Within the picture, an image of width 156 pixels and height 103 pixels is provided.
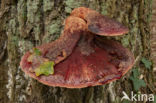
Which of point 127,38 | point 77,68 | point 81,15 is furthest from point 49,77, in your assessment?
point 127,38

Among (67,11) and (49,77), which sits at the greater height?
(67,11)

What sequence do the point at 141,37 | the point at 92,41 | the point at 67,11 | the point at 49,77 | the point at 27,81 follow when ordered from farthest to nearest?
1. the point at 141,37
2. the point at 27,81
3. the point at 67,11
4. the point at 92,41
5. the point at 49,77

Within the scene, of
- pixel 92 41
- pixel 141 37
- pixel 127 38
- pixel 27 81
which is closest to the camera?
pixel 92 41

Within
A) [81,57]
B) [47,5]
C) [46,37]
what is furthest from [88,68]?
[47,5]

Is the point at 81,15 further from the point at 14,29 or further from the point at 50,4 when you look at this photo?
the point at 14,29

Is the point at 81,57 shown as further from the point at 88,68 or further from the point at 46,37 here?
the point at 46,37

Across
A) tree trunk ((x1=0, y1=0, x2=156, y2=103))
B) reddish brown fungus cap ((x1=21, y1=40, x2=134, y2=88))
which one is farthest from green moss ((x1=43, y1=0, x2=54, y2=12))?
reddish brown fungus cap ((x1=21, y1=40, x2=134, y2=88))

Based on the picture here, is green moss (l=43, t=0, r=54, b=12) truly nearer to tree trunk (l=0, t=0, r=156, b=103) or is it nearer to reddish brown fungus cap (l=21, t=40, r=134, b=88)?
tree trunk (l=0, t=0, r=156, b=103)
